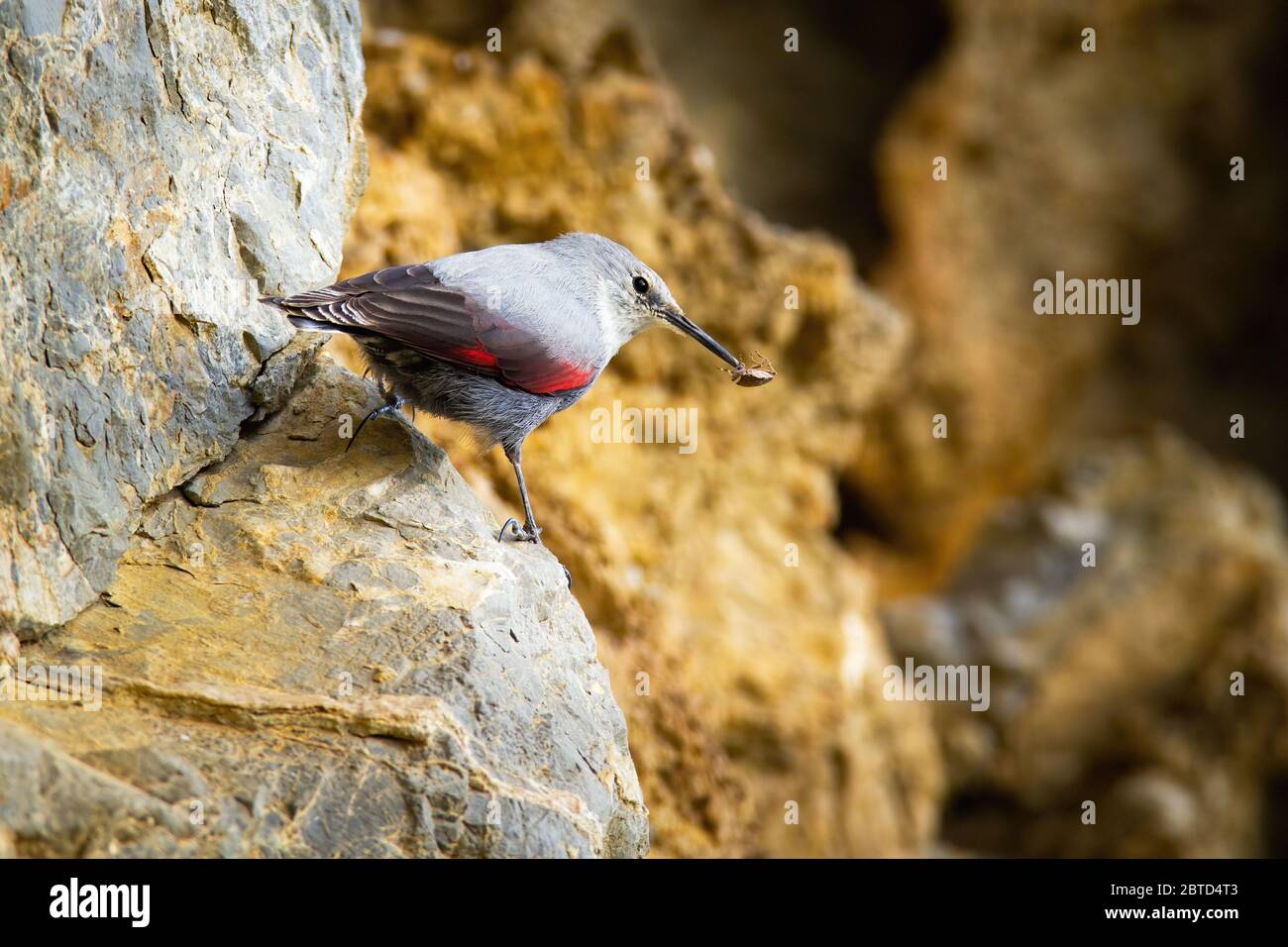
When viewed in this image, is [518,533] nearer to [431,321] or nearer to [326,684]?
[431,321]

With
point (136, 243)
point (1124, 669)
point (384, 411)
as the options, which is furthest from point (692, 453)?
point (1124, 669)

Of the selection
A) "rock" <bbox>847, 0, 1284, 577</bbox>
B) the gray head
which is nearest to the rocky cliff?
the gray head

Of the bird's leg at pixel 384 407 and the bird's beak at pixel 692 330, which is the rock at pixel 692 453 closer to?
the bird's beak at pixel 692 330

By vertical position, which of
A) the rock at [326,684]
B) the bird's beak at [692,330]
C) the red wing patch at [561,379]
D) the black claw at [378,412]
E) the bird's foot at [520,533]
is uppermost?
the bird's beak at [692,330]

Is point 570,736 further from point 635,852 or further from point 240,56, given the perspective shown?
point 240,56

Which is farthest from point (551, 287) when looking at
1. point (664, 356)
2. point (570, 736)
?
point (664, 356)

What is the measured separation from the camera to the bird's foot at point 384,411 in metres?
4.49

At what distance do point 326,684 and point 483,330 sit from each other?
127 cm

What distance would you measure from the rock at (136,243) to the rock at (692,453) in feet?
5.48

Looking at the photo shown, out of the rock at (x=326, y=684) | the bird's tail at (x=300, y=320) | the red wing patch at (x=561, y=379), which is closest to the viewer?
the rock at (x=326, y=684)

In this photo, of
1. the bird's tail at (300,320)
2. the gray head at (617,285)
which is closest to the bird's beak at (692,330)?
the gray head at (617,285)

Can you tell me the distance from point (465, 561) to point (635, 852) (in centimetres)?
104
